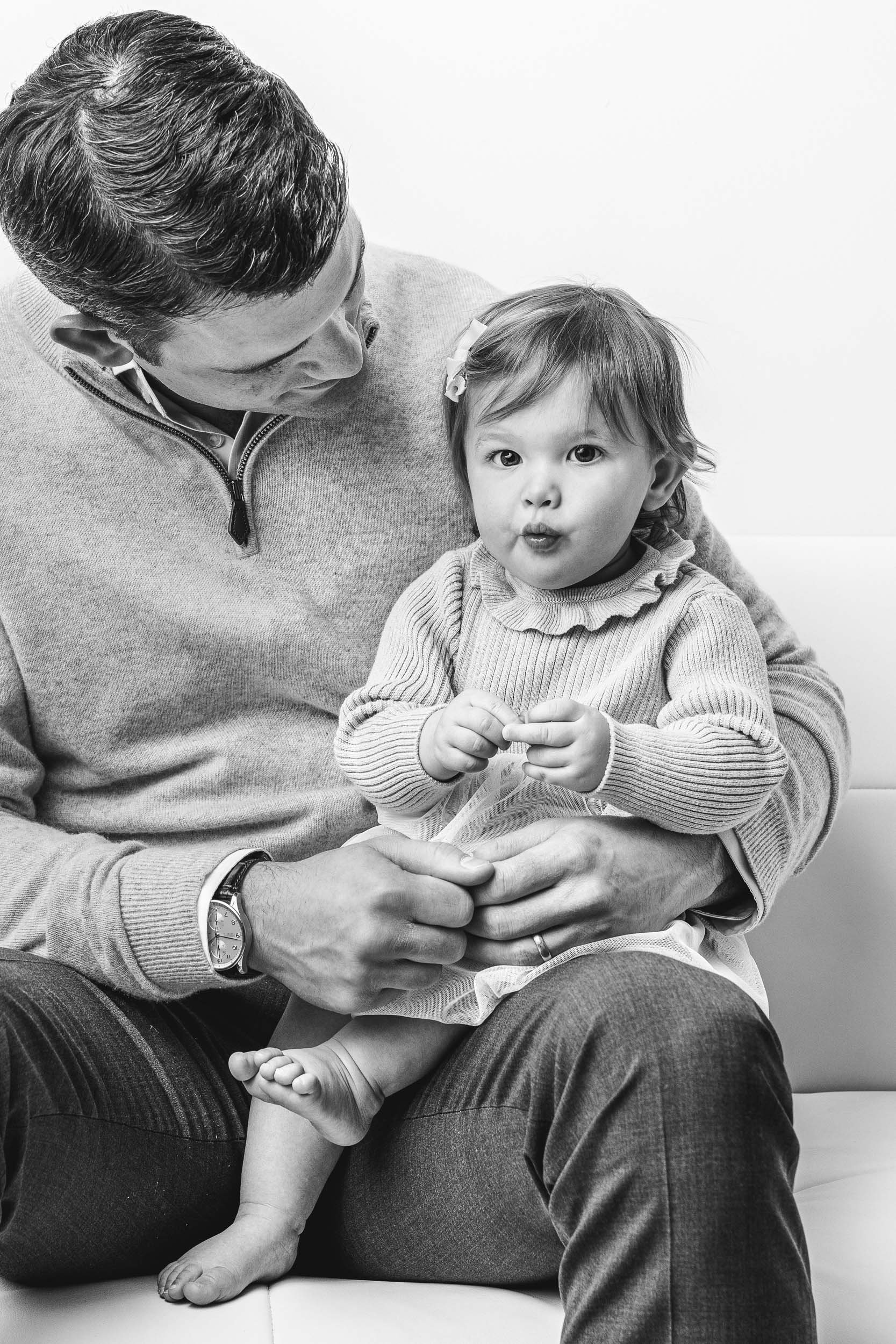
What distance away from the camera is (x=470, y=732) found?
1.21 meters

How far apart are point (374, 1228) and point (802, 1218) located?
0.48 metres

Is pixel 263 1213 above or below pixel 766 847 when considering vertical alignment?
below

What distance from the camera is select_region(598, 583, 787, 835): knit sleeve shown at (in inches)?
46.8

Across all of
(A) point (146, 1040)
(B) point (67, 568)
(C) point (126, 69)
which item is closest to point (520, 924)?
(A) point (146, 1040)

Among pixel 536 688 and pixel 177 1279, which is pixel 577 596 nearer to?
pixel 536 688

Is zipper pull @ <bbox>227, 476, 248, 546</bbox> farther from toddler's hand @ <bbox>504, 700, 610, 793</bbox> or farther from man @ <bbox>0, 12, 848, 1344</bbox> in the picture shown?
toddler's hand @ <bbox>504, 700, 610, 793</bbox>

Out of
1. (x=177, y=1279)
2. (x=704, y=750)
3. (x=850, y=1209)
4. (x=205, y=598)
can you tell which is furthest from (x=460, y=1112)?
(x=205, y=598)

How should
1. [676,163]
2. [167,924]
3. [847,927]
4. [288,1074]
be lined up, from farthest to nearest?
[676,163]
[847,927]
[167,924]
[288,1074]

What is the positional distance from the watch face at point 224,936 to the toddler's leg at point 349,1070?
11 cm

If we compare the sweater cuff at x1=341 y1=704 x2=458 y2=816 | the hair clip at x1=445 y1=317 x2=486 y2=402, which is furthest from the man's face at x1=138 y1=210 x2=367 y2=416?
the sweater cuff at x1=341 y1=704 x2=458 y2=816

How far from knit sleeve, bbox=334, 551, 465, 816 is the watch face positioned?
0.61 feet

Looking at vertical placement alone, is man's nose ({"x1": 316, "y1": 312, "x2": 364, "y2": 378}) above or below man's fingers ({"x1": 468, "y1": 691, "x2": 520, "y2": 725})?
above

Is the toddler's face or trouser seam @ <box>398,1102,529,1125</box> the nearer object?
trouser seam @ <box>398,1102,529,1125</box>

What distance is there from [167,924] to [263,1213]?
0.95ft
